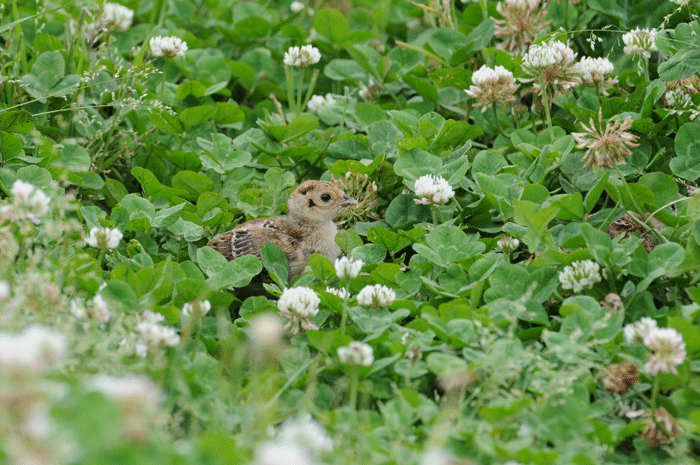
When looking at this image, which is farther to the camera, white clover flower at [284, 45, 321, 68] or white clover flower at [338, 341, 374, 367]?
white clover flower at [284, 45, 321, 68]

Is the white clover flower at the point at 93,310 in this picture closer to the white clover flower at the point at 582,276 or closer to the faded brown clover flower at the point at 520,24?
the white clover flower at the point at 582,276

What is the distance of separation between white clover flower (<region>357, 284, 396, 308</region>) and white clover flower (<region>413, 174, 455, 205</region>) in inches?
29.0

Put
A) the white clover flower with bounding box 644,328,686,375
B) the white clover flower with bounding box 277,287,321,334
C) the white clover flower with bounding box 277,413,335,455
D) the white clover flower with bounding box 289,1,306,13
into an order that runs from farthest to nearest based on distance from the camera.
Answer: the white clover flower with bounding box 289,1,306,13 < the white clover flower with bounding box 277,287,321,334 < the white clover flower with bounding box 644,328,686,375 < the white clover flower with bounding box 277,413,335,455

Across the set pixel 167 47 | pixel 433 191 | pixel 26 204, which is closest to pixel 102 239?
pixel 26 204

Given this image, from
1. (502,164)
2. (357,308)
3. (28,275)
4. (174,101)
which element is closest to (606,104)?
(502,164)

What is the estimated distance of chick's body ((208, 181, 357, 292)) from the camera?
13.4 feet

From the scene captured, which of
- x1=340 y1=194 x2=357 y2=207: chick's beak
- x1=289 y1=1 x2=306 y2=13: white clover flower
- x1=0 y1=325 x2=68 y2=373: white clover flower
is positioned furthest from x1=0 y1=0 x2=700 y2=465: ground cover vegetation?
x1=289 y1=1 x2=306 y2=13: white clover flower

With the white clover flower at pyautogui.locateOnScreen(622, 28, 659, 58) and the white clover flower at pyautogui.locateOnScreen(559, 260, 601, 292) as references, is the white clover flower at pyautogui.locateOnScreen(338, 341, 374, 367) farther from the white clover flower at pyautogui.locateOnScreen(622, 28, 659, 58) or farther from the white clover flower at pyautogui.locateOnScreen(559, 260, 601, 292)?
the white clover flower at pyautogui.locateOnScreen(622, 28, 659, 58)

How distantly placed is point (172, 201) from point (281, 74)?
2.08 meters

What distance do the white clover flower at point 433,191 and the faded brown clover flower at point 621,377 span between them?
1.32 metres

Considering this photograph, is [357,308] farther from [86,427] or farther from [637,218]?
[86,427]

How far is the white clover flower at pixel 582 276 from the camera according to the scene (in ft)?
10.2

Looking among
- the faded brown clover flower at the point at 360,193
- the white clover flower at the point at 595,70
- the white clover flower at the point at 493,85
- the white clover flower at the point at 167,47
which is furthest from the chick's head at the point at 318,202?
the white clover flower at the point at 595,70

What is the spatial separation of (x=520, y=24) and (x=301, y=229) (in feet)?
6.74
